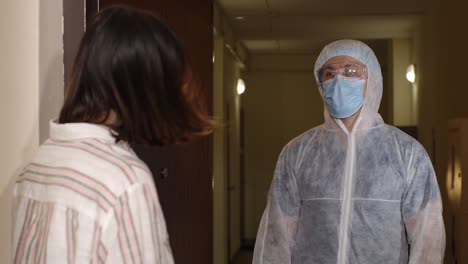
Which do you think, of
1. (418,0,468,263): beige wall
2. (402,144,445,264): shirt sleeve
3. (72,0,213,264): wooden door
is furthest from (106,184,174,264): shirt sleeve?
(418,0,468,263): beige wall

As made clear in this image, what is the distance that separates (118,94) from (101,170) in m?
0.13

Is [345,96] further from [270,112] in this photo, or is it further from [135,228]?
[270,112]

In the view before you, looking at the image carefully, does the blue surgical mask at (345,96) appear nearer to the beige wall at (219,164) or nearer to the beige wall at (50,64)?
the beige wall at (50,64)

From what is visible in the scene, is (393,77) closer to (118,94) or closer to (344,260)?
(344,260)

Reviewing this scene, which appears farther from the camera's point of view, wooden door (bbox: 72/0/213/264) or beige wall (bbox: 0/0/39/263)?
A: wooden door (bbox: 72/0/213/264)

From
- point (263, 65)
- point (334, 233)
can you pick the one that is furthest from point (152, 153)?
point (263, 65)

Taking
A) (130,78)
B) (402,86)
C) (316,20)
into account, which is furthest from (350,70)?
(402,86)

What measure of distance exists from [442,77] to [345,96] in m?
2.78

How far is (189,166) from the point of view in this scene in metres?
2.57

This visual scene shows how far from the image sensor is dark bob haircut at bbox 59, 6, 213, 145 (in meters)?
1.11

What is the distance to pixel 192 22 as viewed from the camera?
2.57 m

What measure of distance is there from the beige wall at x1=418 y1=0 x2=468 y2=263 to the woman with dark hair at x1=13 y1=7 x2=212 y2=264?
3041 millimetres

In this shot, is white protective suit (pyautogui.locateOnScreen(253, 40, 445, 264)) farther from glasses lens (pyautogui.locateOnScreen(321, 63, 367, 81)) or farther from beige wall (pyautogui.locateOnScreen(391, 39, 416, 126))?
beige wall (pyautogui.locateOnScreen(391, 39, 416, 126))

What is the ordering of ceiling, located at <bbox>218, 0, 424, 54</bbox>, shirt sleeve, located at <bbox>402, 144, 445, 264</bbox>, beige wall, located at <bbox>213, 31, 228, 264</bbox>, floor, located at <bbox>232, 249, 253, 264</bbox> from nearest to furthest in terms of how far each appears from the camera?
shirt sleeve, located at <bbox>402, 144, 445, 264</bbox> → ceiling, located at <bbox>218, 0, 424, 54</bbox> → beige wall, located at <bbox>213, 31, 228, 264</bbox> → floor, located at <bbox>232, 249, 253, 264</bbox>
